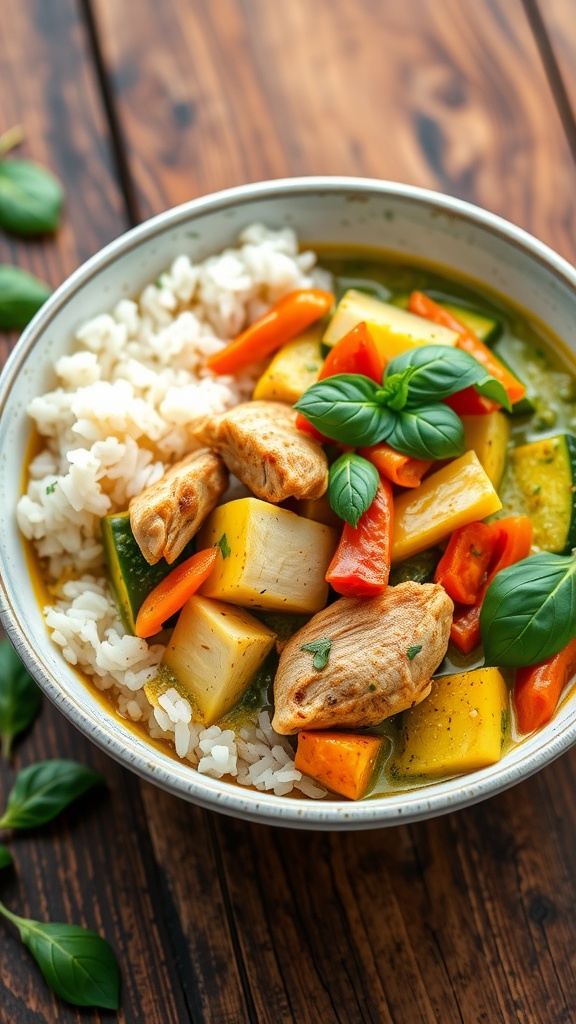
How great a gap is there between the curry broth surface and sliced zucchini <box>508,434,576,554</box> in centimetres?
6

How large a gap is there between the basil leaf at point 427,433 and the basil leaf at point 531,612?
412 mm

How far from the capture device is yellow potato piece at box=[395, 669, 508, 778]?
273cm

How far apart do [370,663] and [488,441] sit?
0.90 m

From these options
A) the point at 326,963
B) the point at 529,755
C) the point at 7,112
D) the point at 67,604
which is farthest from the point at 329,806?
the point at 7,112

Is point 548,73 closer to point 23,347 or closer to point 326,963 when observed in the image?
point 23,347

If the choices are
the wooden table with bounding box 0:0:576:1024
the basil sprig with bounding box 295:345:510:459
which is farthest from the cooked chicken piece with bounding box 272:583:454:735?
the wooden table with bounding box 0:0:576:1024

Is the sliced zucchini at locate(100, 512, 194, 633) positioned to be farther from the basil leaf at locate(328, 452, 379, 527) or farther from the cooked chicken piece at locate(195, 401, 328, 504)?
the basil leaf at locate(328, 452, 379, 527)

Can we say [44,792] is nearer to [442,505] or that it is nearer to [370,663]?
[370,663]

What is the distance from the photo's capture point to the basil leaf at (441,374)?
113 inches

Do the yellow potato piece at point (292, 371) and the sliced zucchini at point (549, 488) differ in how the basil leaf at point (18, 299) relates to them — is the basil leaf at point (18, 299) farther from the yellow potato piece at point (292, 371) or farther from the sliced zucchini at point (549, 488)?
the sliced zucchini at point (549, 488)

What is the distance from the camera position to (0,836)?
3.22 m

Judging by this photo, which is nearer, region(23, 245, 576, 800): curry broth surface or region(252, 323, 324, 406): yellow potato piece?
region(23, 245, 576, 800): curry broth surface

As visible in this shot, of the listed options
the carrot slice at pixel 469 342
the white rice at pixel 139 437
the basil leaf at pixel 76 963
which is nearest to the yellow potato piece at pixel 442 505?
the carrot slice at pixel 469 342

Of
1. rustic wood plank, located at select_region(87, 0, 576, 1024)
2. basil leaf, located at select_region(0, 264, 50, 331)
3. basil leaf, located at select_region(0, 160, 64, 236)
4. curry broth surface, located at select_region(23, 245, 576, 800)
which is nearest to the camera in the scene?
curry broth surface, located at select_region(23, 245, 576, 800)
